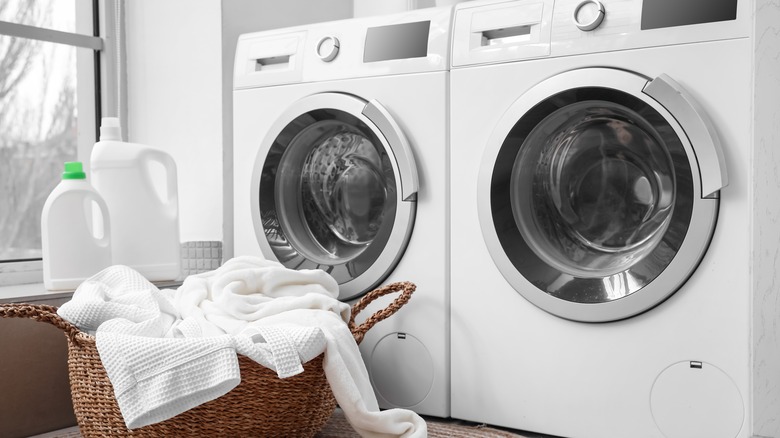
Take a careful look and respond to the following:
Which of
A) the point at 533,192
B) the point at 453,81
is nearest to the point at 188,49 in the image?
the point at 453,81

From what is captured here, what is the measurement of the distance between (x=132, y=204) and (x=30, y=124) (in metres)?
0.57

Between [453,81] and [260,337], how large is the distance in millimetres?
772

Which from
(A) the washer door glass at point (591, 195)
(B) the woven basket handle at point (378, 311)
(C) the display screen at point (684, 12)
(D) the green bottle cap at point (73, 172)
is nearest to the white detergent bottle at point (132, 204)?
(D) the green bottle cap at point (73, 172)

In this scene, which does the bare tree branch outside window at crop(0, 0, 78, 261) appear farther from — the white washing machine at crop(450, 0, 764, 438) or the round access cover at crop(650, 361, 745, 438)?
the round access cover at crop(650, 361, 745, 438)

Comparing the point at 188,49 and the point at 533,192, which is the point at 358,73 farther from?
the point at 188,49

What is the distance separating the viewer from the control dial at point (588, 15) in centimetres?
166

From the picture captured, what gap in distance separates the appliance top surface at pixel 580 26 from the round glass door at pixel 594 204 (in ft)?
0.37

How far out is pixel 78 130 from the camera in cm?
248

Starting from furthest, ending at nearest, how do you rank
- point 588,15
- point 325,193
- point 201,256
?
point 201,256, point 325,193, point 588,15

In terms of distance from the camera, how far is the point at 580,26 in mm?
1676

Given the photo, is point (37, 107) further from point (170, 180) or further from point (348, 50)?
point (348, 50)

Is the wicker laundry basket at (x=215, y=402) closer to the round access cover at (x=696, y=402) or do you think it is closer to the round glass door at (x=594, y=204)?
the round glass door at (x=594, y=204)

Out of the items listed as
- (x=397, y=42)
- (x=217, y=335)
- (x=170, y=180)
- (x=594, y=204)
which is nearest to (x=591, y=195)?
(x=594, y=204)

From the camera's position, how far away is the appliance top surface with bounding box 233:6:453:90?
1900 millimetres
